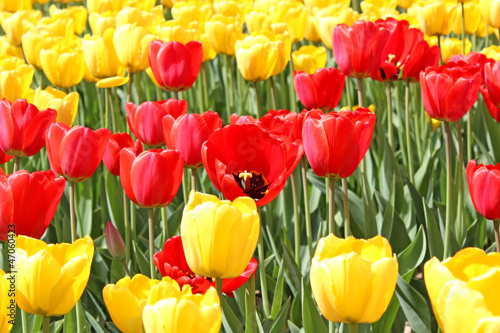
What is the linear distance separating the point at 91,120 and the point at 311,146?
2.38 metres

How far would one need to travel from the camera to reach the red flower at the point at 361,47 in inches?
83.6

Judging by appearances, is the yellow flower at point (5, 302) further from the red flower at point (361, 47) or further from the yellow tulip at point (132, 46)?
the yellow tulip at point (132, 46)

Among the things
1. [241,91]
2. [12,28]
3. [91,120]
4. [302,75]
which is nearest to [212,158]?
[302,75]

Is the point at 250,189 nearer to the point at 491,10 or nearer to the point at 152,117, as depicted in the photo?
the point at 152,117

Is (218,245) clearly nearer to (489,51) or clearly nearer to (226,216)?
(226,216)

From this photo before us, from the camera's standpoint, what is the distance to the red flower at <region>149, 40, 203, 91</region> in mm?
2303

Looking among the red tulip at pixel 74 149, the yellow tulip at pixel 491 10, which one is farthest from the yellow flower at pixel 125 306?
the yellow tulip at pixel 491 10

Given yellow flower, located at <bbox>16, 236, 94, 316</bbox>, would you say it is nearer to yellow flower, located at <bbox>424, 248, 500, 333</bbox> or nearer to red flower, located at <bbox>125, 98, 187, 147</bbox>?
yellow flower, located at <bbox>424, 248, 500, 333</bbox>

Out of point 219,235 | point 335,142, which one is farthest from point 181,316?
point 335,142

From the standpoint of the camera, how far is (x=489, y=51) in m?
2.88

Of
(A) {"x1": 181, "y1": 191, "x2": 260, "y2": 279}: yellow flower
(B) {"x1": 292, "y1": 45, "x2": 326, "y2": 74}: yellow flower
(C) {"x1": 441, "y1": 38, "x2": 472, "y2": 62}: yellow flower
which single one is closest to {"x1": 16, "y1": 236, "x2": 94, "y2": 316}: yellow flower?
(A) {"x1": 181, "y1": 191, "x2": 260, "y2": 279}: yellow flower

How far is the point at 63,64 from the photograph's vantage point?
2742 mm

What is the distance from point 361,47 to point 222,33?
106 centimetres

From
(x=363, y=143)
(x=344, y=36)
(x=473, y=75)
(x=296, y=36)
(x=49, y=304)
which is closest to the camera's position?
(x=49, y=304)
